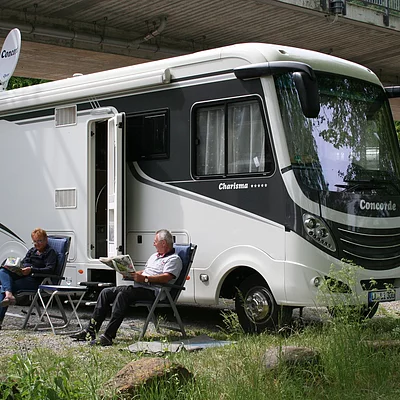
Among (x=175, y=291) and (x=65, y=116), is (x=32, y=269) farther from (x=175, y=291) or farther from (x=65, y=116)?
(x=65, y=116)

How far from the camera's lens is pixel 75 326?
9836 millimetres

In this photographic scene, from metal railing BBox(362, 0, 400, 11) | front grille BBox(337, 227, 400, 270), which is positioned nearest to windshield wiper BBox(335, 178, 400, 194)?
front grille BBox(337, 227, 400, 270)

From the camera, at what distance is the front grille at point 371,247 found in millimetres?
8805

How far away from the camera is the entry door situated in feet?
32.4

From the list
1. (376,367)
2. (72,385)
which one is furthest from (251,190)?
(72,385)

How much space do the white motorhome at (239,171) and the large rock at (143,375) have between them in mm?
2901

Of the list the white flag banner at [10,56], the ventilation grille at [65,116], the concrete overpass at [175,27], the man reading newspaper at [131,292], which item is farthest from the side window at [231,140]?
the concrete overpass at [175,27]

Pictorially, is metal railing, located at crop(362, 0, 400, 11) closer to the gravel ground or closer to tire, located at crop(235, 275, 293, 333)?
the gravel ground

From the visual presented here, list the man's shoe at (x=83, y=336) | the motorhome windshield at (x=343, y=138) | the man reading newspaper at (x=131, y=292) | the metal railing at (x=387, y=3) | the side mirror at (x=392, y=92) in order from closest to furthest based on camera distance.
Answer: the man reading newspaper at (x=131, y=292) → the man's shoe at (x=83, y=336) → the motorhome windshield at (x=343, y=138) → the side mirror at (x=392, y=92) → the metal railing at (x=387, y=3)

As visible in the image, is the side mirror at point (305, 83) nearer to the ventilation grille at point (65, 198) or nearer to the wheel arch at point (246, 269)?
the wheel arch at point (246, 269)

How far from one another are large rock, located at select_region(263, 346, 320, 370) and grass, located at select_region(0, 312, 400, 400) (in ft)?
0.16

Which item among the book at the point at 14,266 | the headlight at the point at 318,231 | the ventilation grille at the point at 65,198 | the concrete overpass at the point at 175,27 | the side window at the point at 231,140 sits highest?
the concrete overpass at the point at 175,27

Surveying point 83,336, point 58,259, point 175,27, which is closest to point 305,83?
point 83,336

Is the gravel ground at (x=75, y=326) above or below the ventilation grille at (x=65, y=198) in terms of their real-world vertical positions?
below
